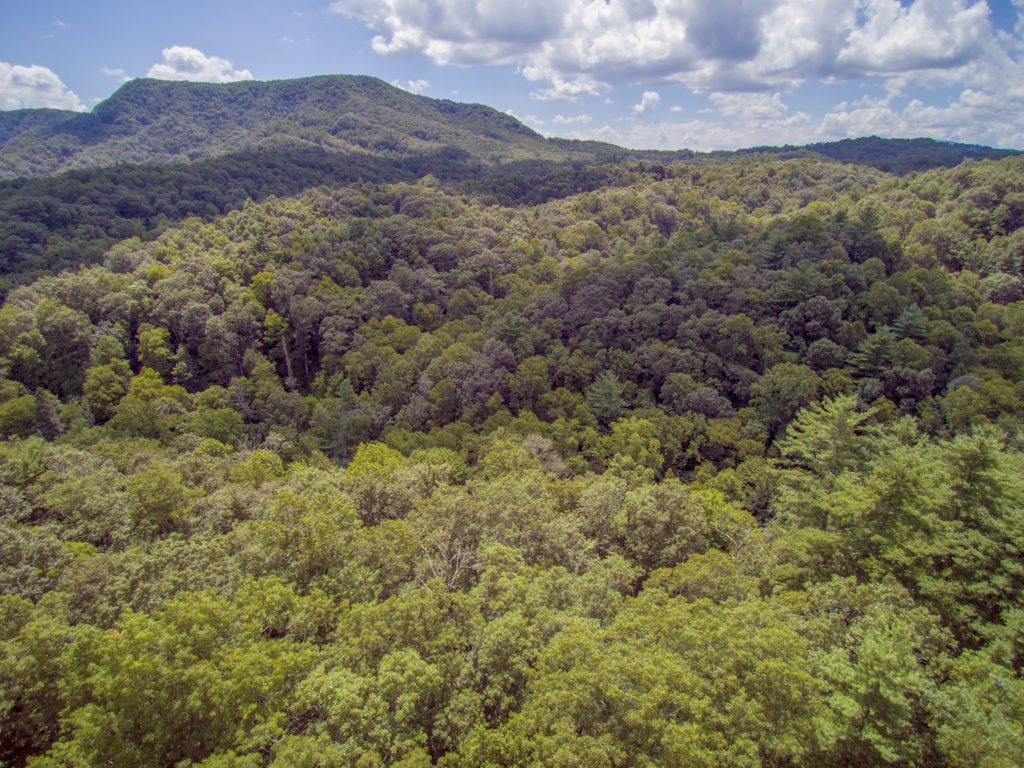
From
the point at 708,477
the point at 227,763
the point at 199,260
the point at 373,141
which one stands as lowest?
the point at 708,477

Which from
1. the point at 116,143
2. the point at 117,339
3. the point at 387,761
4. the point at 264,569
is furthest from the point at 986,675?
the point at 116,143

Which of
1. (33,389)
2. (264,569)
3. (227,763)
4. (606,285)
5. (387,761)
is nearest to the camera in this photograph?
(227,763)

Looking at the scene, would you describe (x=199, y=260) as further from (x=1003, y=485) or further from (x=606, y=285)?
(x=1003, y=485)

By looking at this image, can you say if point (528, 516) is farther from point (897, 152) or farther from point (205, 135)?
point (205, 135)

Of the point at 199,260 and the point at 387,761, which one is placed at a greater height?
the point at 199,260

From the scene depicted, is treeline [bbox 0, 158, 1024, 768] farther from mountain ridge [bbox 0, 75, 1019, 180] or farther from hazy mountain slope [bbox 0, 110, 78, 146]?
hazy mountain slope [bbox 0, 110, 78, 146]

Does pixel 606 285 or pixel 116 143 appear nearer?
pixel 606 285

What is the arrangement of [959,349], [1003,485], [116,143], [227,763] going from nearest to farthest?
[227,763] < [1003,485] < [959,349] < [116,143]
